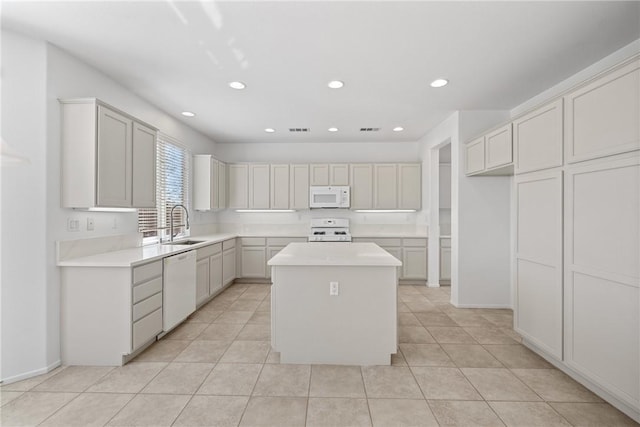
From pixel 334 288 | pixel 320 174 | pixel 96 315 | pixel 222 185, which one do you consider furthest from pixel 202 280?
pixel 320 174

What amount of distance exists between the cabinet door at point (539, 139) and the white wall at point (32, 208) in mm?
4046

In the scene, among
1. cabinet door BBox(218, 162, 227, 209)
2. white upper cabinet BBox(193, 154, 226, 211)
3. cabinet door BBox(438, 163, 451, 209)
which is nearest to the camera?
white upper cabinet BBox(193, 154, 226, 211)

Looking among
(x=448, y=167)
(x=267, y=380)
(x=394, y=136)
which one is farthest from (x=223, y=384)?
(x=448, y=167)

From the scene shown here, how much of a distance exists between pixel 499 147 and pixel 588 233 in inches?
54.9

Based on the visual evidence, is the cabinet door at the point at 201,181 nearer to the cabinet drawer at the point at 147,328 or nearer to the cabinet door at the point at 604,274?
the cabinet drawer at the point at 147,328

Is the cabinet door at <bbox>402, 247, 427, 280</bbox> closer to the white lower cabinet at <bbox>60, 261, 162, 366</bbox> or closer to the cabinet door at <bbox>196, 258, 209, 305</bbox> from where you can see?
the cabinet door at <bbox>196, 258, 209, 305</bbox>

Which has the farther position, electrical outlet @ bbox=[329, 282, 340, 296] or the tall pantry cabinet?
electrical outlet @ bbox=[329, 282, 340, 296]

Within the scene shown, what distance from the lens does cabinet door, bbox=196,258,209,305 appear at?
386 cm

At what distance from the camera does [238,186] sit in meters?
5.61

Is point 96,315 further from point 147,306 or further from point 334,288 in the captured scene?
point 334,288

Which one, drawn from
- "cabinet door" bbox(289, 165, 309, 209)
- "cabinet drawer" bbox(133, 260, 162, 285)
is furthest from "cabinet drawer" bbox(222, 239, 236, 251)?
"cabinet drawer" bbox(133, 260, 162, 285)

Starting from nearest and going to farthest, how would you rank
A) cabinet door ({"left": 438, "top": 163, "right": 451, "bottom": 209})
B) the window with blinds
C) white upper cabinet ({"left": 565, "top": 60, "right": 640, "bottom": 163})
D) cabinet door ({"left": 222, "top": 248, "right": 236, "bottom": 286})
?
white upper cabinet ({"left": 565, "top": 60, "right": 640, "bottom": 163}), the window with blinds, cabinet door ({"left": 222, "top": 248, "right": 236, "bottom": 286}), cabinet door ({"left": 438, "top": 163, "right": 451, "bottom": 209})

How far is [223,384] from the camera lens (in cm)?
224

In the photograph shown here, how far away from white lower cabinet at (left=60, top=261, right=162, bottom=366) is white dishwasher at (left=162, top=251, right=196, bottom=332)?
0.49m
